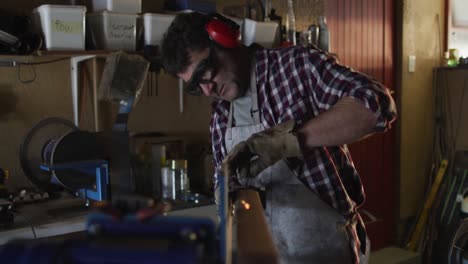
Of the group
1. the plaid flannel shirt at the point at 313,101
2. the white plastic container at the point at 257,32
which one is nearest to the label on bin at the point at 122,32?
the white plastic container at the point at 257,32

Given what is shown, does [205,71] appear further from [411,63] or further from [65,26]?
[411,63]

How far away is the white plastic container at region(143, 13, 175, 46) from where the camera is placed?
242 centimetres

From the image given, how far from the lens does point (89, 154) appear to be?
7.07ft

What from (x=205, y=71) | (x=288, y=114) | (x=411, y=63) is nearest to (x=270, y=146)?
(x=288, y=114)

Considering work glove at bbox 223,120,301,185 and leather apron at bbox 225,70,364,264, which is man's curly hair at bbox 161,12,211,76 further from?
work glove at bbox 223,120,301,185

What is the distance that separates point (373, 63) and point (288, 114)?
2292 millimetres

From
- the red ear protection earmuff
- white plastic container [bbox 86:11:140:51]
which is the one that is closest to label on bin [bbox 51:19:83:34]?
white plastic container [bbox 86:11:140:51]

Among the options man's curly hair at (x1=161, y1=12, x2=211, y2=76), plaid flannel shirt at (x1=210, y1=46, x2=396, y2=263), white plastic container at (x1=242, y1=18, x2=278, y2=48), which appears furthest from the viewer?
white plastic container at (x1=242, y1=18, x2=278, y2=48)

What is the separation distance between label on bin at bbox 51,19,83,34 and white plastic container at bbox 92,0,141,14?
19cm

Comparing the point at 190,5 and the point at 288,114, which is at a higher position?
the point at 190,5

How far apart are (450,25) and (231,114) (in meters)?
2.97

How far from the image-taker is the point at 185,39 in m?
1.46

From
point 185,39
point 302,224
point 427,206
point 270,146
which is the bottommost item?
point 427,206

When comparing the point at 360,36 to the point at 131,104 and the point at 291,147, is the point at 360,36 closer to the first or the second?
the point at 131,104
